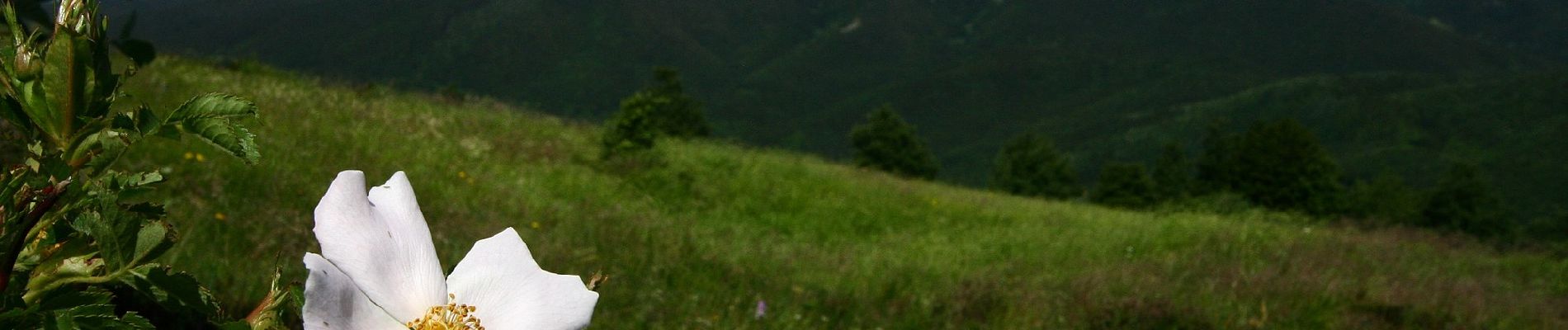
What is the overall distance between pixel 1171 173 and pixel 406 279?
60076 millimetres

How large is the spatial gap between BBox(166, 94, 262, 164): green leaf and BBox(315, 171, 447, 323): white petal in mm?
91

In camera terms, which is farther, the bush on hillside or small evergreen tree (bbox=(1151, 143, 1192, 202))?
small evergreen tree (bbox=(1151, 143, 1192, 202))

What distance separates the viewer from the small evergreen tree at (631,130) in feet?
35.0

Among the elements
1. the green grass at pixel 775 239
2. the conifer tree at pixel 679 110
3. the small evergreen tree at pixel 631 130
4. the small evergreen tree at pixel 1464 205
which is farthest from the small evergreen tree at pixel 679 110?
the small evergreen tree at pixel 1464 205

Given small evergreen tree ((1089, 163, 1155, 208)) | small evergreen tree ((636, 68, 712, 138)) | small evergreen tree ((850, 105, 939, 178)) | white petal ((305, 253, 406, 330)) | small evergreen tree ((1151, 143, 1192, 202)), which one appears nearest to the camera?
white petal ((305, 253, 406, 330))

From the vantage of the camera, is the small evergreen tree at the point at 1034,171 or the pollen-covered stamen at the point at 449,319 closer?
the pollen-covered stamen at the point at 449,319

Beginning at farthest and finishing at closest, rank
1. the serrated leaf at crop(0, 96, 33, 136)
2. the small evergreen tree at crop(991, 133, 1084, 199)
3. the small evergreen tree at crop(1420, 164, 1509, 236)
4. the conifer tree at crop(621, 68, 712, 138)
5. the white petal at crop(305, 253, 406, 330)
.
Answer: the small evergreen tree at crop(1420, 164, 1509, 236) < the small evergreen tree at crop(991, 133, 1084, 199) < the conifer tree at crop(621, 68, 712, 138) < the serrated leaf at crop(0, 96, 33, 136) < the white petal at crop(305, 253, 406, 330)

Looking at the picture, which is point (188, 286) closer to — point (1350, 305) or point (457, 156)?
point (1350, 305)

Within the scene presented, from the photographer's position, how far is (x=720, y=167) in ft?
40.0

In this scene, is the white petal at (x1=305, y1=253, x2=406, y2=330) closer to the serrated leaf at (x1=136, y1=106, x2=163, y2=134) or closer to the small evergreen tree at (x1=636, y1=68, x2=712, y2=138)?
the serrated leaf at (x1=136, y1=106, x2=163, y2=134)

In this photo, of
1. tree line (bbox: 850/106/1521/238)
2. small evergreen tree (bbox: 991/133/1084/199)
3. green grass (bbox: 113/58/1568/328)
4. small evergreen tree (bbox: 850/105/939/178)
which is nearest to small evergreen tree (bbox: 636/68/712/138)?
small evergreen tree (bbox: 850/105/939/178)

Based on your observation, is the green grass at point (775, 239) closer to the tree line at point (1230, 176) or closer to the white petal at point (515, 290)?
the white petal at point (515, 290)

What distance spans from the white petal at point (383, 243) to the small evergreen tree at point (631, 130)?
1006 cm

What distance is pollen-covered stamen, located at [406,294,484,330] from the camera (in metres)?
0.59
